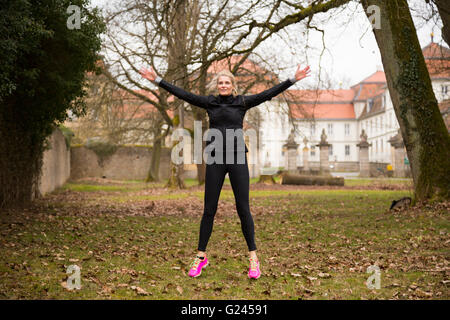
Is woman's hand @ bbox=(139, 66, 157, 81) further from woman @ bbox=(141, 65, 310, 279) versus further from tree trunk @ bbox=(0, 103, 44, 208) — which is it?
tree trunk @ bbox=(0, 103, 44, 208)

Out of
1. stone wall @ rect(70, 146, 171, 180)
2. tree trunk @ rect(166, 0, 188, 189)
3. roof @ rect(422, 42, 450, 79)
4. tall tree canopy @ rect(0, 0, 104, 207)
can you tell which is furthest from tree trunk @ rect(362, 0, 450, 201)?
stone wall @ rect(70, 146, 171, 180)

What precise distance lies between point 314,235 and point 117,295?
5.43 meters

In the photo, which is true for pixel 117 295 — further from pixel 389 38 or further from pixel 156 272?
pixel 389 38

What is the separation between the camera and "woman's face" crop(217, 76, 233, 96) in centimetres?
571

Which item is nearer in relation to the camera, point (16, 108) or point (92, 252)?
point (92, 252)

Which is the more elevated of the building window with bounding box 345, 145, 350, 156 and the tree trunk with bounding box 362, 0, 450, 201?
the building window with bounding box 345, 145, 350, 156

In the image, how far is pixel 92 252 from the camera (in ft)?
24.4

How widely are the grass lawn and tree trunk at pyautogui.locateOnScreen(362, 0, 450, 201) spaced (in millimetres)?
761

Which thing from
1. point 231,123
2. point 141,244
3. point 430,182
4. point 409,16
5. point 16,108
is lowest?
point 141,244

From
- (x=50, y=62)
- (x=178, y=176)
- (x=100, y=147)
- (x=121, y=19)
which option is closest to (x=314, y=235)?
(x=50, y=62)

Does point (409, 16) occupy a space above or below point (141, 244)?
above

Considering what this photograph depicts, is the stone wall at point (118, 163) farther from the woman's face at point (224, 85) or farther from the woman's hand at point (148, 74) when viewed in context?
the woman's face at point (224, 85)

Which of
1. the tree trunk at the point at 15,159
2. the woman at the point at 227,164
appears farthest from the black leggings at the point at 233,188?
the tree trunk at the point at 15,159

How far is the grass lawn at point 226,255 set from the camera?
5109mm
